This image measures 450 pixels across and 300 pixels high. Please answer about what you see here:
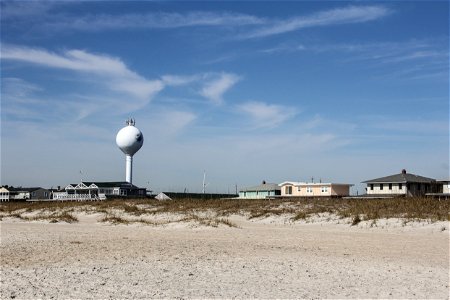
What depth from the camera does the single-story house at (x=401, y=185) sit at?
A: 60.0 metres

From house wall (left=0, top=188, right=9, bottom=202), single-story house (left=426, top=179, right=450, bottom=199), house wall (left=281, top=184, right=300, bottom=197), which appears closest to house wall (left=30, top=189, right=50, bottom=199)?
house wall (left=0, top=188, right=9, bottom=202)

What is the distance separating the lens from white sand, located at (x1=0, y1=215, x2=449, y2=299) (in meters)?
10.3

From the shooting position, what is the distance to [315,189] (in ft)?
236

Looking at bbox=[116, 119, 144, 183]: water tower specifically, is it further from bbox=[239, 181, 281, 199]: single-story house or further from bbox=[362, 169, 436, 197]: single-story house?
bbox=[362, 169, 436, 197]: single-story house

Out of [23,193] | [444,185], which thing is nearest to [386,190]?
[444,185]

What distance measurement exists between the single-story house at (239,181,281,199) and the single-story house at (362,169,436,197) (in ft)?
64.9

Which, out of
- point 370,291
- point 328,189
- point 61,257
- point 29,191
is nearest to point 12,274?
point 61,257

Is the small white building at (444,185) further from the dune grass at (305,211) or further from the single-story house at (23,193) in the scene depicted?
the single-story house at (23,193)

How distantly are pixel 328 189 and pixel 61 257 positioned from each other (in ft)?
193

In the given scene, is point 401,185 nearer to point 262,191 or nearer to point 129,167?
point 262,191

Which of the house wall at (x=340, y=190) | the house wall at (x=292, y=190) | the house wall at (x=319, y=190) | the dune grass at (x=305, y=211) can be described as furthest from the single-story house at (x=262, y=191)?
the dune grass at (x=305, y=211)

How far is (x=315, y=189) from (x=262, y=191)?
12.8 metres

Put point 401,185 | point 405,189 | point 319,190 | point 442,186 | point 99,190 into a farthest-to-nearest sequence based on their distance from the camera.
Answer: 1. point 99,190
2. point 319,190
3. point 442,186
4. point 401,185
5. point 405,189

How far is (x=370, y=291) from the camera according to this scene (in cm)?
1023
